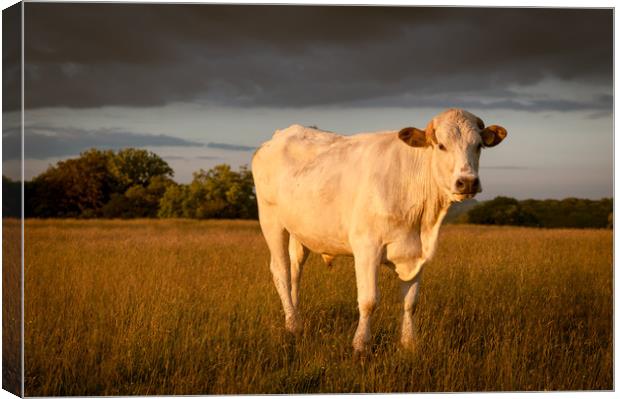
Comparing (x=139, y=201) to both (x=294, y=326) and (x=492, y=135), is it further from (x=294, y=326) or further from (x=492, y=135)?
(x=492, y=135)

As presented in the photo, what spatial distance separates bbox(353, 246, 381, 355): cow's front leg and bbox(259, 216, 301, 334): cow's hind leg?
1.30 meters

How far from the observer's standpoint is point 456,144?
6199mm

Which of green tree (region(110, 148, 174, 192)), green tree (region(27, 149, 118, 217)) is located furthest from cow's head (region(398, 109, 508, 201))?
green tree (region(110, 148, 174, 192))

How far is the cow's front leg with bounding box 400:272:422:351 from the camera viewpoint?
6902 mm

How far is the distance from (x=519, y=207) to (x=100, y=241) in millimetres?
13414

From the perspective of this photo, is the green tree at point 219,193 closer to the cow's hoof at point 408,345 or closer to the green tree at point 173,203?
the green tree at point 173,203

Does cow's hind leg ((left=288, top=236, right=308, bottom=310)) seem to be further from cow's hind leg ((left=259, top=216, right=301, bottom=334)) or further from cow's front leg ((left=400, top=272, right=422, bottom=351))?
cow's front leg ((left=400, top=272, right=422, bottom=351))

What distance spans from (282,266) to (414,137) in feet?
8.24

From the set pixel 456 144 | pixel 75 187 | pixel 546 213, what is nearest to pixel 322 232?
pixel 456 144

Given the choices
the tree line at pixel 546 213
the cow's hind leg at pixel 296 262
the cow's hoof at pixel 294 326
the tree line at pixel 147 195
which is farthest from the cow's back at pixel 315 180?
the tree line at pixel 147 195

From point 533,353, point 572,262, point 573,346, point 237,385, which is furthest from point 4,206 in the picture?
point 572,262

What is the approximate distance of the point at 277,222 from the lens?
8.43 m

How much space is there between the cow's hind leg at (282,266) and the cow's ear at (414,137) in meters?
2.33

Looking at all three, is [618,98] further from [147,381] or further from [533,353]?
[147,381]
